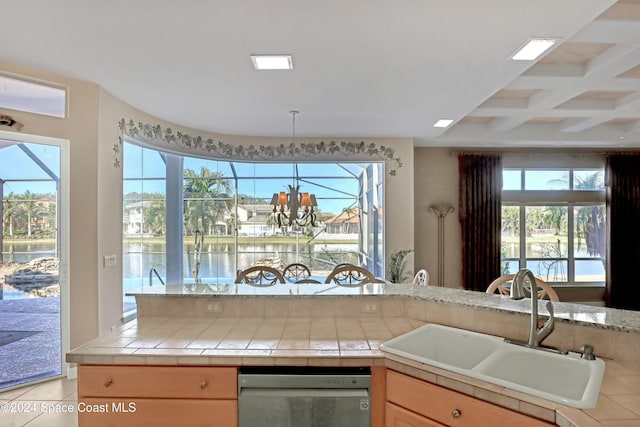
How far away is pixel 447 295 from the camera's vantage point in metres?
2.22

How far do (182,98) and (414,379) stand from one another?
3608 mm

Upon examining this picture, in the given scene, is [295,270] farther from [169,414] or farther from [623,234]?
[623,234]

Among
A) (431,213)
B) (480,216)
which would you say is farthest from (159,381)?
(480,216)

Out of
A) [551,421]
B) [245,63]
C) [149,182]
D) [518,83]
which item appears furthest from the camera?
[149,182]

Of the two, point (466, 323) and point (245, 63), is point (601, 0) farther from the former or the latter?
point (245, 63)

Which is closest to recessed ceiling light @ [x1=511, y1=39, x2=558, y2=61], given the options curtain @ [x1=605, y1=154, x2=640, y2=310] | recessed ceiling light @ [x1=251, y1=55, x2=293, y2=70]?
recessed ceiling light @ [x1=251, y1=55, x2=293, y2=70]

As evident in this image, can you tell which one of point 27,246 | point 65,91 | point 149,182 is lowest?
point 27,246

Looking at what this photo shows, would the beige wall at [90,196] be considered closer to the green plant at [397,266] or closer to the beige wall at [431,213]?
the green plant at [397,266]

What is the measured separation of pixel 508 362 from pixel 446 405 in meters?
0.45

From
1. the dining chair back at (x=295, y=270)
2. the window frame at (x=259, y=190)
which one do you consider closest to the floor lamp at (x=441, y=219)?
the window frame at (x=259, y=190)

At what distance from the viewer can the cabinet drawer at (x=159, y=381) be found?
1.63 m

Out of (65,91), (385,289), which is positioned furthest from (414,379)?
(65,91)

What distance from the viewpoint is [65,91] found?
3.41 metres

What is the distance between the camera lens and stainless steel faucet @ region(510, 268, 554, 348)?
63.2 inches
